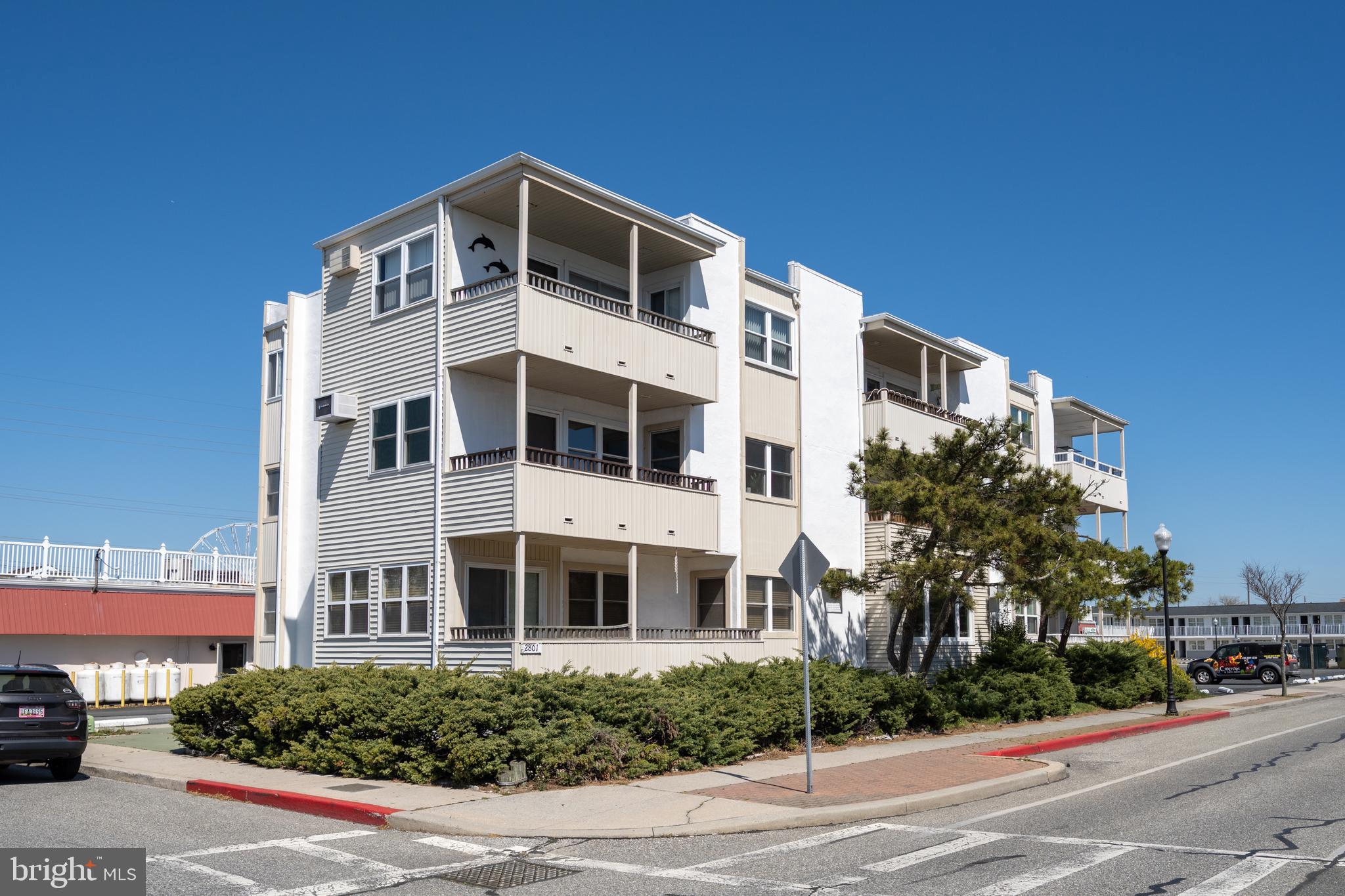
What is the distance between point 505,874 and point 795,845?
280 centimetres

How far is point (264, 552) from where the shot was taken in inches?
1043

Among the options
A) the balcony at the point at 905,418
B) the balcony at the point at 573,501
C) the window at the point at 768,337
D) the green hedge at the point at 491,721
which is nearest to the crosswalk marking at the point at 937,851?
the green hedge at the point at 491,721

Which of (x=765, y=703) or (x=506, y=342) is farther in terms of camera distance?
(x=506, y=342)

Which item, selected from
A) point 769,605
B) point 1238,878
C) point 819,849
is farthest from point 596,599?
point 1238,878

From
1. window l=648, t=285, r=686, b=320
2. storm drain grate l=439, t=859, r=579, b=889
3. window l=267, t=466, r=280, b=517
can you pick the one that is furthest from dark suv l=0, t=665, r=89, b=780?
window l=648, t=285, r=686, b=320

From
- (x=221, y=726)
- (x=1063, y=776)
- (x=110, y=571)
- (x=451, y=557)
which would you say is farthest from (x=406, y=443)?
(x=110, y=571)

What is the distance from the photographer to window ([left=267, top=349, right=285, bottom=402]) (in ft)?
87.8

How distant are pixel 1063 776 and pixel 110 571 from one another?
2885cm

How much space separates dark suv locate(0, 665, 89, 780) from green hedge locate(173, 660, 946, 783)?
2.04 metres

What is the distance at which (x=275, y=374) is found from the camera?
88.5ft

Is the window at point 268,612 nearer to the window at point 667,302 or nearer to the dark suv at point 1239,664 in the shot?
the window at point 667,302

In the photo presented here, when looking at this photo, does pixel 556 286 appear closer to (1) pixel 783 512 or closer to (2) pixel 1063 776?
(1) pixel 783 512

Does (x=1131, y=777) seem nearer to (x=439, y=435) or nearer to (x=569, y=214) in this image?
(x=439, y=435)

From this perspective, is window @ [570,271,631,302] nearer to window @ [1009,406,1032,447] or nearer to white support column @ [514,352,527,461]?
white support column @ [514,352,527,461]
